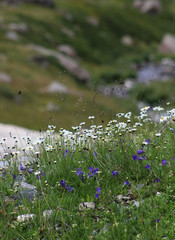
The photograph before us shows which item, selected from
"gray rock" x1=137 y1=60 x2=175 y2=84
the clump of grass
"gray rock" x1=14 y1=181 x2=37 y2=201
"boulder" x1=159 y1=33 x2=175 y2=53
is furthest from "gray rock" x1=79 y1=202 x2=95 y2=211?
"boulder" x1=159 y1=33 x2=175 y2=53

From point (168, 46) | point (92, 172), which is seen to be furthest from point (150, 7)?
point (92, 172)

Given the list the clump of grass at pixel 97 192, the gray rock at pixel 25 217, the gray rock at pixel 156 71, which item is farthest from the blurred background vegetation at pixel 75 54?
the gray rock at pixel 25 217

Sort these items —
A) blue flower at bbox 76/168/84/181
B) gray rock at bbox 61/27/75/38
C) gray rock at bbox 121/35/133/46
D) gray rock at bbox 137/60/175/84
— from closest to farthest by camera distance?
blue flower at bbox 76/168/84/181, gray rock at bbox 137/60/175/84, gray rock at bbox 61/27/75/38, gray rock at bbox 121/35/133/46

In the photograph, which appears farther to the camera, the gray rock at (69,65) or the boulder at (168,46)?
the boulder at (168,46)

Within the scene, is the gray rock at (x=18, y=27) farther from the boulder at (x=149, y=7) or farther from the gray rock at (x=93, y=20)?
the boulder at (x=149, y=7)

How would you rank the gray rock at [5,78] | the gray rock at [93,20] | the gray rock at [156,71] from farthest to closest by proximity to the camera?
the gray rock at [93,20], the gray rock at [156,71], the gray rock at [5,78]

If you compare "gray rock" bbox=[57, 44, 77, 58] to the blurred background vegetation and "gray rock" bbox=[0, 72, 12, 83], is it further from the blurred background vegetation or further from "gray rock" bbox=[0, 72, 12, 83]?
"gray rock" bbox=[0, 72, 12, 83]

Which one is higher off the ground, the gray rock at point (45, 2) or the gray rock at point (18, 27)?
the gray rock at point (45, 2)

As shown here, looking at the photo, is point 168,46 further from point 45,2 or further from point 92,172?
point 92,172
